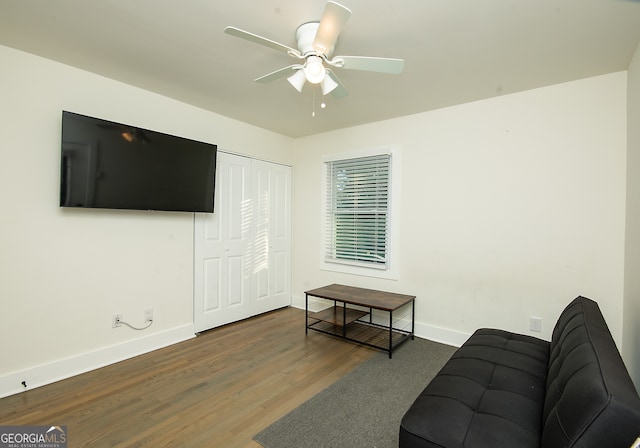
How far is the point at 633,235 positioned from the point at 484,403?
1812 millimetres

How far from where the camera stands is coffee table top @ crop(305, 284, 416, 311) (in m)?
3.12

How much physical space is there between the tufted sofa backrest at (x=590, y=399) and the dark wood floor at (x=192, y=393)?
155cm

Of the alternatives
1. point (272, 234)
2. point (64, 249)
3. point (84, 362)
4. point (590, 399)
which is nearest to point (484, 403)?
point (590, 399)

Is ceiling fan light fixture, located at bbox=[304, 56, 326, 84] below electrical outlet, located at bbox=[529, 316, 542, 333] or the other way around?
the other way around

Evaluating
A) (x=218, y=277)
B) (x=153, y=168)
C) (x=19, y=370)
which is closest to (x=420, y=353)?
(x=218, y=277)

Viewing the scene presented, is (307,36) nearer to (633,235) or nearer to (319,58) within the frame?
(319,58)

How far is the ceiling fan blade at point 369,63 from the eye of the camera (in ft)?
6.00

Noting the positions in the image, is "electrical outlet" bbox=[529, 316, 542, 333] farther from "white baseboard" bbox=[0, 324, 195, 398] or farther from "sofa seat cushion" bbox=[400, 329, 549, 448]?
"white baseboard" bbox=[0, 324, 195, 398]

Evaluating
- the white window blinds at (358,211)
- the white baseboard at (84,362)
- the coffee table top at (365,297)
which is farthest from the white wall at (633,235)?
the white baseboard at (84,362)

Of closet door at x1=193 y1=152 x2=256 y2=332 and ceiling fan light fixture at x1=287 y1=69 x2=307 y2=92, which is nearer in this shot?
ceiling fan light fixture at x1=287 y1=69 x2=307 y2=92

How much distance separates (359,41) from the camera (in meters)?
2.10

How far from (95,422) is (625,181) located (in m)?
4.26

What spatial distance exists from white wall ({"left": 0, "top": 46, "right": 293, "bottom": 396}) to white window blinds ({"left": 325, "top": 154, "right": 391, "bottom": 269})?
77.3 inches

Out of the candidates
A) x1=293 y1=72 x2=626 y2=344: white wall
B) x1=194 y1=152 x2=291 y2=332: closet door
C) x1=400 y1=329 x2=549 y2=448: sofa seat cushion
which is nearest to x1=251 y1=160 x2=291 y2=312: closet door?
x1=194 y1=152 x2=291 y2=332: closet door
